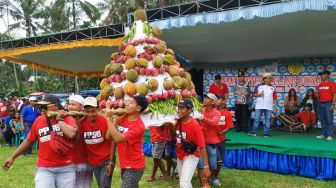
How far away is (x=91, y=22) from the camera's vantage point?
30.4 m

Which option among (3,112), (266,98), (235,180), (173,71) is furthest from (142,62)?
(3,112)

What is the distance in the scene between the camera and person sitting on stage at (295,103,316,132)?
9.58 meters

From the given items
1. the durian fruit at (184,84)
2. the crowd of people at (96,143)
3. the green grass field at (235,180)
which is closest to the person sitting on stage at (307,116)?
the green grass field at (235,180)

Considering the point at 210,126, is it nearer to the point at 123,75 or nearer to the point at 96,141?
the point at 123,75

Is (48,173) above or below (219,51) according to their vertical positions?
below

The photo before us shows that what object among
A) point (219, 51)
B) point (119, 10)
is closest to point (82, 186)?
point (219, 51)

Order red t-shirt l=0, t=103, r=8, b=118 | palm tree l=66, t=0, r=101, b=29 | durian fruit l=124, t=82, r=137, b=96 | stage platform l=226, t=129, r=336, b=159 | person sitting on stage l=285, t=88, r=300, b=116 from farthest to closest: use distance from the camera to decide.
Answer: palm tree l=66, t=0, r=101, b=29 < red t-shirt l=0, t=103, r=8, b=118 < person sitting on stage l=285, t=88, r=300, b=116 < stage platform l=226, t=129, r=336, b=159 < durian fruit l=124, t=82, r=137, b=96

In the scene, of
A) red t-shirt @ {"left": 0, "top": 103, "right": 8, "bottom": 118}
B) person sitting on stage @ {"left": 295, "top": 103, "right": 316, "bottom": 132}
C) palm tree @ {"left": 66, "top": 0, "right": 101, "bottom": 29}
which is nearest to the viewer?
person sitting on stage @ {"left": 295, "top": 103, "right": 316, "bottom": 132}

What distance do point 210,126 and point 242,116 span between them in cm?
353

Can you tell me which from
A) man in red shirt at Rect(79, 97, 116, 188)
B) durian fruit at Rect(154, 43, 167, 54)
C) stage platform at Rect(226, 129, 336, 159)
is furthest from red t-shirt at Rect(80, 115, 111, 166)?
stage platform at Rect(226, 129, 336, 159)

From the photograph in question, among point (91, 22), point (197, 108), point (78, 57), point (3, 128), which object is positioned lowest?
point (3, 128)

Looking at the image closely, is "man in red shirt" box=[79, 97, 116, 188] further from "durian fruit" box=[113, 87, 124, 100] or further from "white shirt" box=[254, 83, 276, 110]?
"white shirt" box=[254, 83, 276, 110]

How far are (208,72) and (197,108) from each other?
25.6ft

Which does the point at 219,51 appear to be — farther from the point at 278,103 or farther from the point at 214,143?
the point at 214,143
